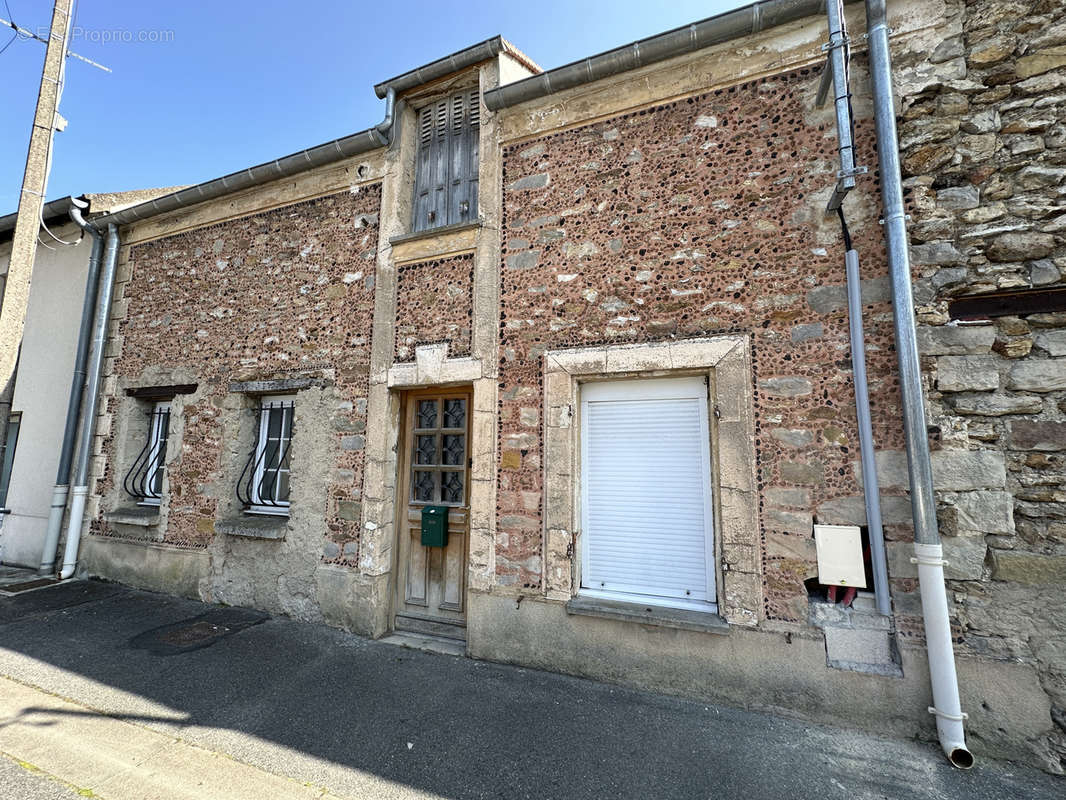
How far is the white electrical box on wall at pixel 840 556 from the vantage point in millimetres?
2973

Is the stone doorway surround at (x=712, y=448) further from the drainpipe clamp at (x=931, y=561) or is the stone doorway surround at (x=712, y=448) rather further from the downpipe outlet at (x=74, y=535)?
the downpipe outlet at (x=74, y=535)

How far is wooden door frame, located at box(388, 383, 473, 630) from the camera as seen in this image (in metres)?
4.39

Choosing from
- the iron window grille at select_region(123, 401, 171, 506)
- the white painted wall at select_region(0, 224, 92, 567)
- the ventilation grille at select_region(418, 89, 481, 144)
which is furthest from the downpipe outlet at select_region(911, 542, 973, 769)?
the white painted wall at select_region(0, 224, 92, 567)

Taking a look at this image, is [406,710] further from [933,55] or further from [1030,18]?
[1030,18]

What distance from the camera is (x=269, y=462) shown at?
5.35 meters

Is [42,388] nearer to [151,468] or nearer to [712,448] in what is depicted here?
[151,468]

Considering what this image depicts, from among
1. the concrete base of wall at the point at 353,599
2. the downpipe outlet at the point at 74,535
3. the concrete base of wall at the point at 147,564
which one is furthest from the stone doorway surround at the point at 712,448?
the downpipe outlet at the point at 74,535

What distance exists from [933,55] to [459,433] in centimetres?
442

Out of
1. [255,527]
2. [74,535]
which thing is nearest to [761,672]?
[255,527]

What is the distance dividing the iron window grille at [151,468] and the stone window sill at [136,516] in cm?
12

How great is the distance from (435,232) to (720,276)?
261cm

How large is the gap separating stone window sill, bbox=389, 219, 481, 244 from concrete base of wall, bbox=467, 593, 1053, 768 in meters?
3.24

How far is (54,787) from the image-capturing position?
232 cm

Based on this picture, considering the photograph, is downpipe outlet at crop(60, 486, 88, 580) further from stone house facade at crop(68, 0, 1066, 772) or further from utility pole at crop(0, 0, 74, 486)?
utility pole at crop(0, 0, 74, 486)
